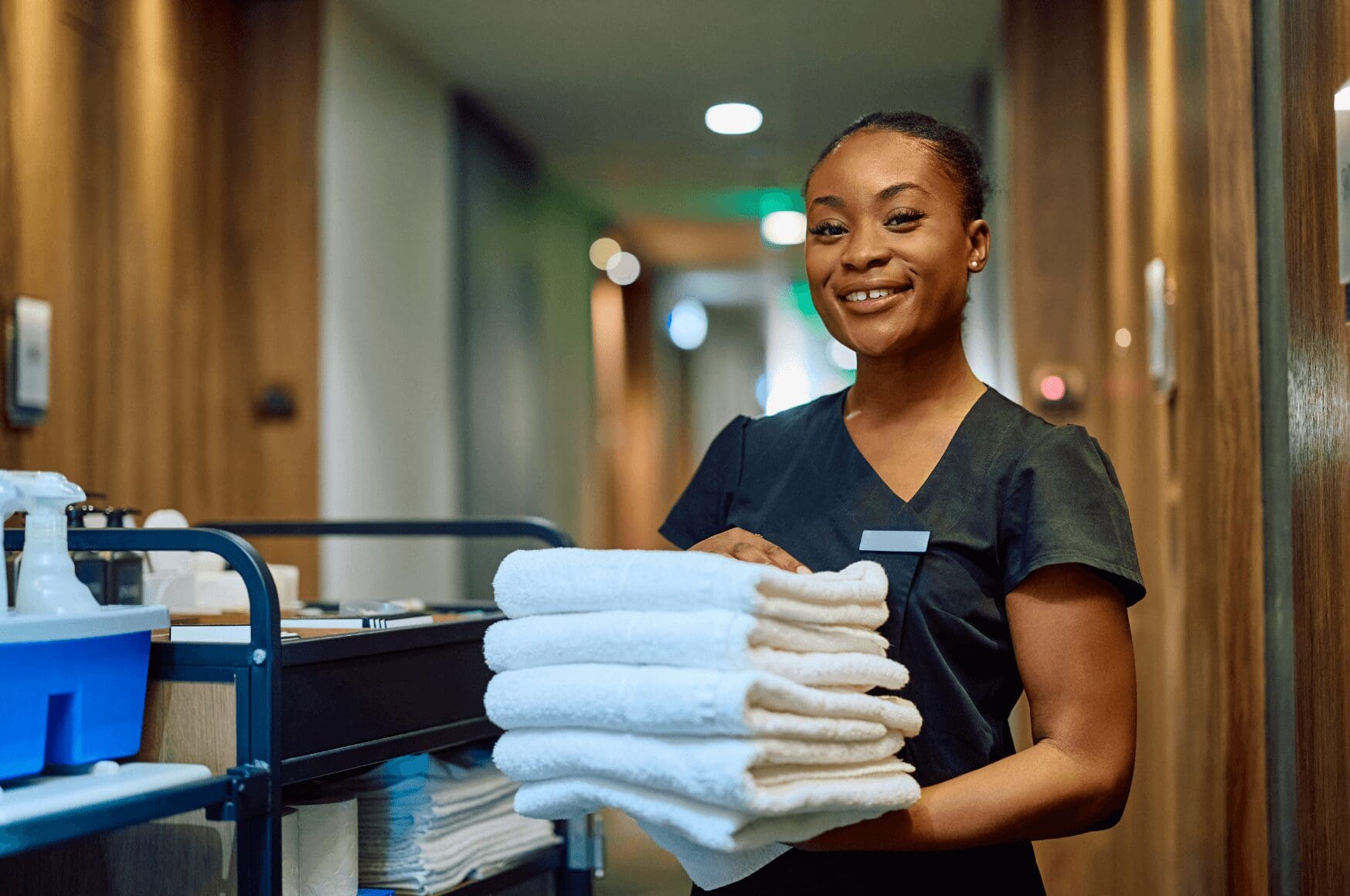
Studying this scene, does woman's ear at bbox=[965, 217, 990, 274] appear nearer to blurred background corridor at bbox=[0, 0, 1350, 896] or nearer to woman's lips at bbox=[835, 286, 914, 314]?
woman's lips at bbox=[835, 286, 914, 314]

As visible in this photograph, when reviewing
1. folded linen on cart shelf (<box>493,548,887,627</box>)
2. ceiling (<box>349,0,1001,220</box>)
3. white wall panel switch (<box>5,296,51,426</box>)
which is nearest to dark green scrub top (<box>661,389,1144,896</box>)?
folded linen on cart shelf (<box>493,548,887,627</box>)

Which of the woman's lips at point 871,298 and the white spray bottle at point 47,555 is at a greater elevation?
the woman's lips at point 871,298

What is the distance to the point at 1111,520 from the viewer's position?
0.88 meters

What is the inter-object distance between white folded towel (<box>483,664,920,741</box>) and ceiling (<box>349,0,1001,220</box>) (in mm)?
2452

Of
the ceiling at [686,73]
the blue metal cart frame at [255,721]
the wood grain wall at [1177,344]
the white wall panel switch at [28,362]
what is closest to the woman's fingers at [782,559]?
the blue metal cart frame at [255,721]

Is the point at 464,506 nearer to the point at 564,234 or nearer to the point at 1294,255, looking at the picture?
the point at 564,234

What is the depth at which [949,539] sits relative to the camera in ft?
3.01

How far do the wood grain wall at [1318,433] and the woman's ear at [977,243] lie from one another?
34 centimetres

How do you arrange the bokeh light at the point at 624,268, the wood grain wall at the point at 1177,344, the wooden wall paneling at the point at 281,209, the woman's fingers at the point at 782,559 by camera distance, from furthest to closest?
the bokeh light at the point at 624,268 → the wooden wall paneling at the point at 281,209 → the wood grain wall at the point at 1177,344 → the woman's fingers at the point at 782,559

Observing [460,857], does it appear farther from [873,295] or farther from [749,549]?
[873,295]

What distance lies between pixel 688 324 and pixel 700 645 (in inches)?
101

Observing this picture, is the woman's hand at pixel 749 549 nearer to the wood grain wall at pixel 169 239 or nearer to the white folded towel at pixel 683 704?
the white folded towel at pixel 683 704

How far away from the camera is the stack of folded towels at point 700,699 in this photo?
0.70 metres

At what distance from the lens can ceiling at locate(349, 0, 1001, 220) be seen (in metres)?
2.95
